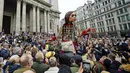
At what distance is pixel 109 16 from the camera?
156 feet

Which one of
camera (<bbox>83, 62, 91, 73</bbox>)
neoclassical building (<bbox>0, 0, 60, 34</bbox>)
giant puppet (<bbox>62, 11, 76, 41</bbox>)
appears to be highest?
neoclassical building (<bbox>0, 0, 60, 34</bbox>)

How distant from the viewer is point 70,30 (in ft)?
13.6

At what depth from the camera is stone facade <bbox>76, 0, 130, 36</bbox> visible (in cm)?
4147

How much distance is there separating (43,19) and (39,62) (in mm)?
33803

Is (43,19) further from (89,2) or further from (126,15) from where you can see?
(89,2)

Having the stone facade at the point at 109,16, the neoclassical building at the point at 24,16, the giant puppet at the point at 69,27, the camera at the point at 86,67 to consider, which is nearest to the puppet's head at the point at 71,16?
the giant puppet at the point at 69,27

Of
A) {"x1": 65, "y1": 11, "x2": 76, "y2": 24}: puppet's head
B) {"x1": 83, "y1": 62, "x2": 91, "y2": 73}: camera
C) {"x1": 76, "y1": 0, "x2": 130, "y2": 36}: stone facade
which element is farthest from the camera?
{"x1": 76, "y1": 0, "x2": 130, "y2": 36}: stone facade

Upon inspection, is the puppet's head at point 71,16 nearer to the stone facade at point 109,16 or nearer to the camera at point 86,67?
the camera at point 86,67

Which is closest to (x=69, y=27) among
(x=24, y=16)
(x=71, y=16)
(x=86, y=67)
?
(x=71, y=16)

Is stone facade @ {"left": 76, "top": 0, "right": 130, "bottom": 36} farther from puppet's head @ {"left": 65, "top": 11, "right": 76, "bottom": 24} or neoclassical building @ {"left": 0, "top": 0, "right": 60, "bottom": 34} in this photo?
puppet's head @ {"left": 65, "top": 11, "right": 76, "bottom": 24}

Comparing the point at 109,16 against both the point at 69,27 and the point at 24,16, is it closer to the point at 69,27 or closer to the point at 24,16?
Answer: the point at 24,16

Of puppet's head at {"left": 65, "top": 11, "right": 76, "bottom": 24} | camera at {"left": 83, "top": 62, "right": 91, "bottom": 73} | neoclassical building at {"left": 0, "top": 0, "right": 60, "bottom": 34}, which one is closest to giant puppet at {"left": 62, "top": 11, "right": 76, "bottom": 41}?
puppet's head at {"left": 65, "top": 11, "right": 76, "bottom": 24}

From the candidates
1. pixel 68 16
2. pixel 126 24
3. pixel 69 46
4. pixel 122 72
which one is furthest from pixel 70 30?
pixel 126 24

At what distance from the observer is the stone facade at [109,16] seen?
1633 inches
